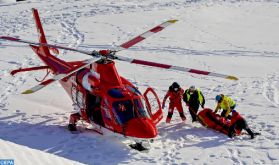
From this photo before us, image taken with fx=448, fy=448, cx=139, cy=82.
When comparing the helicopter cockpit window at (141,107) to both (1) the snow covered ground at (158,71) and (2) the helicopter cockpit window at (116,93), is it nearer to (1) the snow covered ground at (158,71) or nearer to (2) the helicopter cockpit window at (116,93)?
(2) the helicopter cockpit window at (116,93)

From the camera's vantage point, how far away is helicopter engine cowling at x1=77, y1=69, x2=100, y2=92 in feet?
38.8

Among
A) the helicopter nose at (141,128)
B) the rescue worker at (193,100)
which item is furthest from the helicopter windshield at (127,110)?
the rescue worker at (193,100)

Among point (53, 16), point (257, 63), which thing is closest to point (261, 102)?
point (257, 63)

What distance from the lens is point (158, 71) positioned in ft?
61.1

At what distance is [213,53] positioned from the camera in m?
21.5

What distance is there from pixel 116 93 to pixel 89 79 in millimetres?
1148

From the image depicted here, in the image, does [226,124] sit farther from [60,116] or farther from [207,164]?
[60,116]

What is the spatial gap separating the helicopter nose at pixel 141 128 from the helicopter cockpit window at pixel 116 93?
→ 0.76 meters

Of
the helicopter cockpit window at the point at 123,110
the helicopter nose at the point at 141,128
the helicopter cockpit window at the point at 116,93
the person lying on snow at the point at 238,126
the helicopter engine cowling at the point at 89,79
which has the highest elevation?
the helicopter engine cowling at the point at 89,79

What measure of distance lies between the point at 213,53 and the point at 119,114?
37.8 ft

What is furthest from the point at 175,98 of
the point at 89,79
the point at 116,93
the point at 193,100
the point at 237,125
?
the point at 89,79

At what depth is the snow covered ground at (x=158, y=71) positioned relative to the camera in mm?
11047

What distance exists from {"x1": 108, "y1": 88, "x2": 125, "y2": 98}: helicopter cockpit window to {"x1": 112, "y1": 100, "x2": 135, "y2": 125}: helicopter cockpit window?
18 centimetres

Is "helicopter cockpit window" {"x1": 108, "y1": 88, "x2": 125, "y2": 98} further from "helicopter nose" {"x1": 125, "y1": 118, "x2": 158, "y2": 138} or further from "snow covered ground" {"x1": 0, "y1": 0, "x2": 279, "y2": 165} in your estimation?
"snow covered ground" {"x1": 0, "y1": 0, "x2": 279, "y2": 165}
